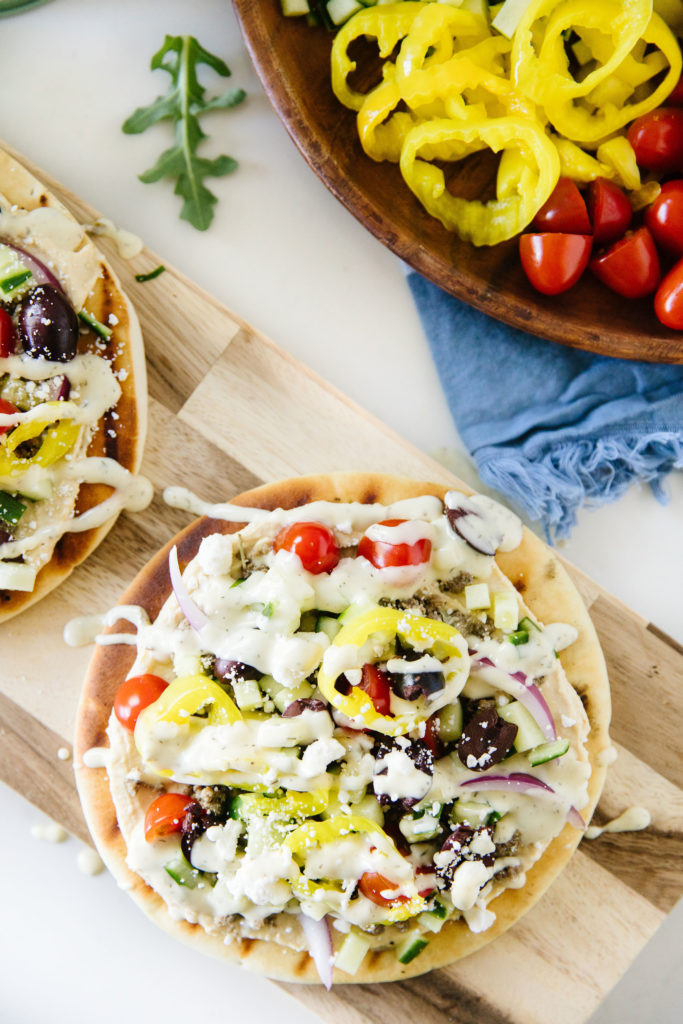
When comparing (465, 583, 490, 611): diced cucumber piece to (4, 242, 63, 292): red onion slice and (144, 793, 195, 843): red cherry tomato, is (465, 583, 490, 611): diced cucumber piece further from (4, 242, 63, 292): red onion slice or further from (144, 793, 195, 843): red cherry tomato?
(4, 242, 63, 292): red onion slice

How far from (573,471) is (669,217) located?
954mm

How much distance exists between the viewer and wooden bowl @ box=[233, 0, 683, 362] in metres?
2.91

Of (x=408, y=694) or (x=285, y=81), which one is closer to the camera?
(x=408, y=694)

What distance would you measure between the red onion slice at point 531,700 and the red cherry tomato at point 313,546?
58cm

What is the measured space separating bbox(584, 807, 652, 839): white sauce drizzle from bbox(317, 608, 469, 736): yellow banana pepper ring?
987mm

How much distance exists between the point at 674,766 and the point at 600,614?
2.05ft

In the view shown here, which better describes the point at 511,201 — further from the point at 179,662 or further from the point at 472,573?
the point at 179,662

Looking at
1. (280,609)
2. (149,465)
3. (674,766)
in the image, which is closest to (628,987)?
(674,766)

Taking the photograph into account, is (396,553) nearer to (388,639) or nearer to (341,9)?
(388,639)

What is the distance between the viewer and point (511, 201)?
9.85 feet

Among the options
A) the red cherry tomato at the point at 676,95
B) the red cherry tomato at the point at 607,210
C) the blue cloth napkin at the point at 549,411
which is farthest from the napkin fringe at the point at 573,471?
the red cherry tomato at the point at 676,95

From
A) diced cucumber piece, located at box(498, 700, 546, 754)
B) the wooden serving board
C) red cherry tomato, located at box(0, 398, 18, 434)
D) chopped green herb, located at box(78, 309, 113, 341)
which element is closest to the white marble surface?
the wooden serving board

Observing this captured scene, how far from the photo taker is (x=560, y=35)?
2.95 metres

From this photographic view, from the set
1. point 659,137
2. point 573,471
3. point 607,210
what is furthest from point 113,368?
point 659,137
